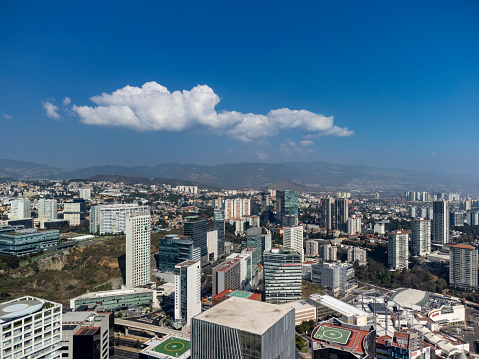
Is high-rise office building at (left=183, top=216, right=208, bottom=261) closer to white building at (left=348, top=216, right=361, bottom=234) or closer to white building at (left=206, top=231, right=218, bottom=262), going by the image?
white building at (left=206, top=231, right=218, bottom=262)

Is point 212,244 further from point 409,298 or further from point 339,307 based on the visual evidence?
point 409,298

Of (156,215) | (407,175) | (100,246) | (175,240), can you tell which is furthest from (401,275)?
(407,175)

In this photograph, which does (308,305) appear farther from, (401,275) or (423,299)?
(401,275)

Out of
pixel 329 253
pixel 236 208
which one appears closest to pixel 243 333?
pixel 329 253

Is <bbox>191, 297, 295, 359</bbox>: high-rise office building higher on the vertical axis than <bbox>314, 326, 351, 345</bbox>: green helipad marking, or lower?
higher

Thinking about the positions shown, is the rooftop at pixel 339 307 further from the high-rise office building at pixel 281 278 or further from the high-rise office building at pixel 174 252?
the high-rise office building at pixel 174 252

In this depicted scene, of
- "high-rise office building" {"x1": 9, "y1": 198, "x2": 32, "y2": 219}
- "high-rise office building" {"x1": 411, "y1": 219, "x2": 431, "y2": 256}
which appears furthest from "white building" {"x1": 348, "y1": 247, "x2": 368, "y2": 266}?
"high-rise office building" {"x1": 9, "y1": 198, "x2": 32, "y2": 219}
